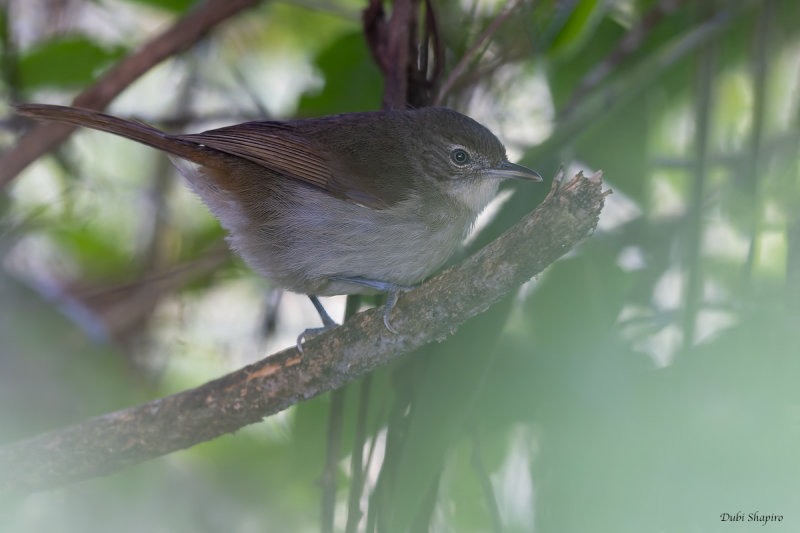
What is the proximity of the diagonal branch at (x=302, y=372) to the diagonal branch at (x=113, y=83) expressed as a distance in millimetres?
1421

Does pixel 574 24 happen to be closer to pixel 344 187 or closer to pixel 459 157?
pixel 459 157

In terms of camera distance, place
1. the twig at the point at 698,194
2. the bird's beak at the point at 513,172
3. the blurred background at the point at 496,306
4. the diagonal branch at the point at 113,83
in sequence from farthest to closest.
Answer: the diagonal branch at the point at 113,83, the bird's beak at the point at 513,172, the twig at the point at 698,194, the blurred background at the point at 496,306

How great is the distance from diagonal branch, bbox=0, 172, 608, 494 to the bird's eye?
1074mm

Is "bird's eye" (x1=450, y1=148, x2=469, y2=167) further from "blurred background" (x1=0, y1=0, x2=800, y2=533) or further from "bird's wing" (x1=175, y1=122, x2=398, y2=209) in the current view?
"bird's wing" (x1=175, y1=122, x2=398, y2=209)

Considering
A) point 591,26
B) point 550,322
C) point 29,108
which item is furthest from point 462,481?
point 591,26

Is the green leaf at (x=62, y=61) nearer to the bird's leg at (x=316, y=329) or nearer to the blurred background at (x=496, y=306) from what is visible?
the blurred background at (x=496, y=306)

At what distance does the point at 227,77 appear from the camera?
5.18m

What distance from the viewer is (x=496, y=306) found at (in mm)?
2824

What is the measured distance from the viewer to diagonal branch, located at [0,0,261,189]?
3.54 meters

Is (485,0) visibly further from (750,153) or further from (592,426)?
(592,426)

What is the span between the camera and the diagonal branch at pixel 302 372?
2.02 m

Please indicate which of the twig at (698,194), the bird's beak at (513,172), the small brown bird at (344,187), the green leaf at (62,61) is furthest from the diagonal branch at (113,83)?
the twig at (698,194)

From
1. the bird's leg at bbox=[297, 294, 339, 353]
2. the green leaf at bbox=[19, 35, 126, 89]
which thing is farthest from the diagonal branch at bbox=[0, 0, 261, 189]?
the bird's leg at bbox=[297, 294, 339, 353]

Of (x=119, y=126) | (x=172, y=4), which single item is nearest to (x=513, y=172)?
(x=119, y=126)
